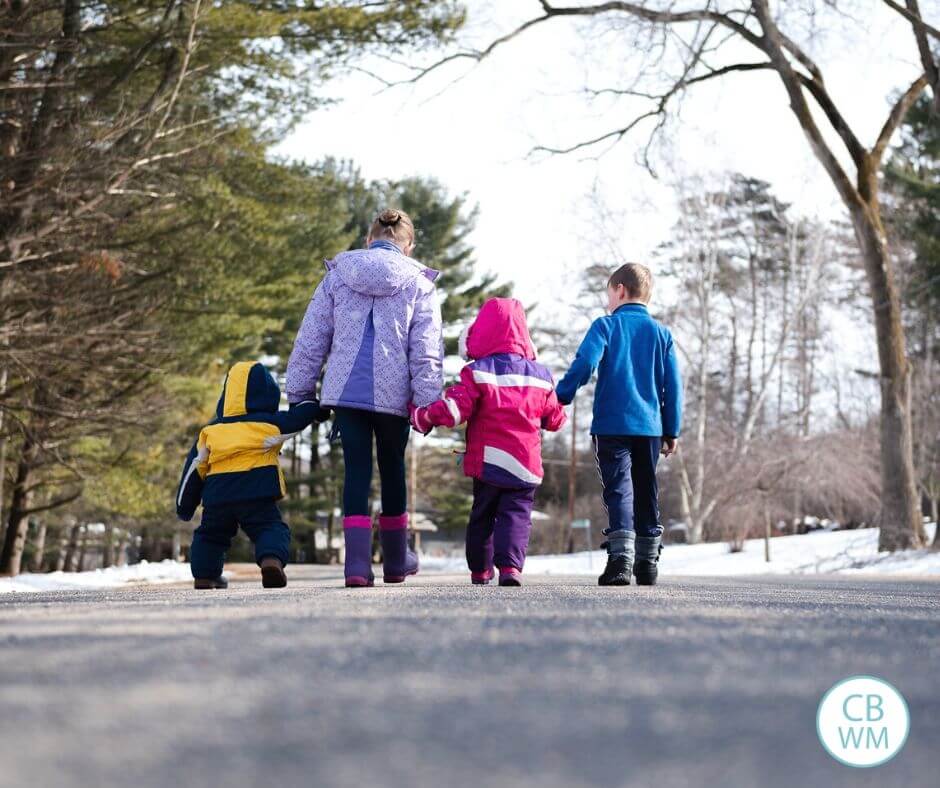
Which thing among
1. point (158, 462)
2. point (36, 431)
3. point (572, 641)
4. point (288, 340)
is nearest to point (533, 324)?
point (288, 340)

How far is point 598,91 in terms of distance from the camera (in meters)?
18.3

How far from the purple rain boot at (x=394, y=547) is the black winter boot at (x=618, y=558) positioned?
1.04 metres

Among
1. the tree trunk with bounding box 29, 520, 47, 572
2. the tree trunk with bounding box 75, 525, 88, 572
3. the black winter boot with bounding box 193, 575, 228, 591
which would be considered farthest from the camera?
the tree trunk with bounding box 75, 525, 88, 572

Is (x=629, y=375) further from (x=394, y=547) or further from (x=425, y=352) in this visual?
(x=394, y=547)

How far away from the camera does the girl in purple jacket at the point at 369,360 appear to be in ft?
18.6

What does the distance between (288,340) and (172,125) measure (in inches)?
730

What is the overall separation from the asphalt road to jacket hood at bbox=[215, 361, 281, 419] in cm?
361

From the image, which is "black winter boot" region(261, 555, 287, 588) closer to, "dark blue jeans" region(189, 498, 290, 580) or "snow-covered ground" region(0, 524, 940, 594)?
"dark blue jeans" region(189, 498, 290, 580)

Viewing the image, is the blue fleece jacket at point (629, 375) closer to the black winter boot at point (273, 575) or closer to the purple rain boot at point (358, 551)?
the purple rain boot at point (358, 551)

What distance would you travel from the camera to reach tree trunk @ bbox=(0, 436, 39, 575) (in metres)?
19.9

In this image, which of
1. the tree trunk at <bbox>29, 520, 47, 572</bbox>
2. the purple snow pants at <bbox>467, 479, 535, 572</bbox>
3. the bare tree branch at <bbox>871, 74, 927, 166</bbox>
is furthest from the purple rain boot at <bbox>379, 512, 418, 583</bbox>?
the tree trunk at <bbox>29, 520, 47, 572</bbox>

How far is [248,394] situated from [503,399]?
144 cm

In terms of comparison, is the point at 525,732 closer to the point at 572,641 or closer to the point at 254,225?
the point at 572,641

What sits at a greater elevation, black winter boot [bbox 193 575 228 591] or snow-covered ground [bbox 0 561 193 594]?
black winter boot [bbox 193 575 228 591]
